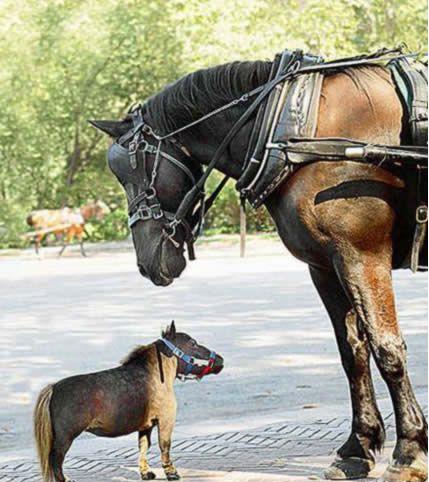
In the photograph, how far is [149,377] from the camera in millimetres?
6016

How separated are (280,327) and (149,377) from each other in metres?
8.08

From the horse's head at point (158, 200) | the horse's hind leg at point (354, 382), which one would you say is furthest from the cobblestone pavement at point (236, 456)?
the horse's head at point (158, 200)

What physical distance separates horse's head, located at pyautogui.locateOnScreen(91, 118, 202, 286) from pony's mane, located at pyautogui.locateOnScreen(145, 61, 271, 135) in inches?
5.6

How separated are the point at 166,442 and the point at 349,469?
94 centimetres

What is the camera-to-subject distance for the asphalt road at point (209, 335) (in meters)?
9.10

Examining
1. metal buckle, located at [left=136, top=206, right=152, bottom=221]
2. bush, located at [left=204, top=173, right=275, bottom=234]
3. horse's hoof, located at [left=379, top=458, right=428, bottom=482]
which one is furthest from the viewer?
bush, located at [left=204, top=173, right=275, bottom=234]

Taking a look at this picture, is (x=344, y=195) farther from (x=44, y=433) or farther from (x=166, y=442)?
(x=44, y=433)

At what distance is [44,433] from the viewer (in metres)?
5.66

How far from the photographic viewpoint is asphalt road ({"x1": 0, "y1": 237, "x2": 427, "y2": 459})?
358 inches

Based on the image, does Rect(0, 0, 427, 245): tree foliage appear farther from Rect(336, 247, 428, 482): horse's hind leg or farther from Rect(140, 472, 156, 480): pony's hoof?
Rect(336, 247, 428, 482): horse's hind leg

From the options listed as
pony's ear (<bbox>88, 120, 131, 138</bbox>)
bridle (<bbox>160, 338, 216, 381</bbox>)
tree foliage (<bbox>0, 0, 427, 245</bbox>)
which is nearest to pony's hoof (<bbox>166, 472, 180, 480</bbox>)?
bridle (<bbox>160, 338, 216, 381</bbox>)

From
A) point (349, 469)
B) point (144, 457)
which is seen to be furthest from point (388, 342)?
point (144, 457)

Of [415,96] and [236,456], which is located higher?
[415,96]

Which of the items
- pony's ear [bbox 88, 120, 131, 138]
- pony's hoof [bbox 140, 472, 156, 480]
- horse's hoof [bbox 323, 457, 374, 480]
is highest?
pony's ear [bbox 88, 120, 131, 138]
